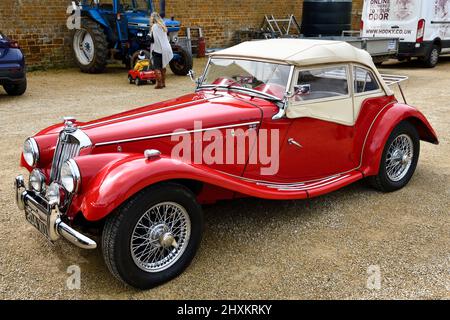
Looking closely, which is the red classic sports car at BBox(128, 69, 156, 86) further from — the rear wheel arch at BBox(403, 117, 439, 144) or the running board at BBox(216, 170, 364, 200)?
the running board at BBox(216, 170, 364, 200)

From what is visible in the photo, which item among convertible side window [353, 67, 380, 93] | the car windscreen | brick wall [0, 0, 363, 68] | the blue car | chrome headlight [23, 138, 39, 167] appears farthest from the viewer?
brick wall [0, 0, 363, 68]

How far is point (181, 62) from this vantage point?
12.1m

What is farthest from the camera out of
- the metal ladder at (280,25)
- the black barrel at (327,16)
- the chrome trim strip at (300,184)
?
the metal ladder at (280,25)

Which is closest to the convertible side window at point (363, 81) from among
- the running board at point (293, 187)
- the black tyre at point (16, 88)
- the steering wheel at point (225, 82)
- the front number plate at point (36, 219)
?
the running board at point (293, 187)

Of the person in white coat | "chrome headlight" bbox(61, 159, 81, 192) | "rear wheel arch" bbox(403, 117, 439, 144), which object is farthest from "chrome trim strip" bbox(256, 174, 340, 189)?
the person in white coat

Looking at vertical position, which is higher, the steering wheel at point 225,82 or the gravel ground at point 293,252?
the steering wheel at point 225,82

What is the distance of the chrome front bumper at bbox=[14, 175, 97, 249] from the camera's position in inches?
106

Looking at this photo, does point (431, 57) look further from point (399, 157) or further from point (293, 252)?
point (293, 252)

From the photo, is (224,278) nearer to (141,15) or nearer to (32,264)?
(32,264)

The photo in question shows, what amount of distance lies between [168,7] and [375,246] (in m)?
13.1

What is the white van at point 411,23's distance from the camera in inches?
498

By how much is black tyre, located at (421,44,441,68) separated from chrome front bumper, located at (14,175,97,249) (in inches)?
523

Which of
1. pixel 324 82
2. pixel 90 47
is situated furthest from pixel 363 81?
pixel 90 47

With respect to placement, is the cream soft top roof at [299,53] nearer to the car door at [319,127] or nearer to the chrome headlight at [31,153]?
the car door at [319,127]
